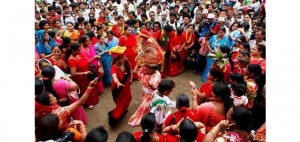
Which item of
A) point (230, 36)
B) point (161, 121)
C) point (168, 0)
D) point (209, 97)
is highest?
point (168, 0)

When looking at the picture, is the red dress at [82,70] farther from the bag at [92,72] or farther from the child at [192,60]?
the child at [192,60]

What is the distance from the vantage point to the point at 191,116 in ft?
11.0

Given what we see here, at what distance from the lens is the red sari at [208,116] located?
3323 millimetres

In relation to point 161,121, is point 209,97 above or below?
above

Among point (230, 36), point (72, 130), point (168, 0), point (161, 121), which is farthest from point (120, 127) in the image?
point (168, 0)

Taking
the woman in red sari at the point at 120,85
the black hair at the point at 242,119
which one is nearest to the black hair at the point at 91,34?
the woman in red sari at the point at 120,85

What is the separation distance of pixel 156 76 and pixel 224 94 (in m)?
1.35

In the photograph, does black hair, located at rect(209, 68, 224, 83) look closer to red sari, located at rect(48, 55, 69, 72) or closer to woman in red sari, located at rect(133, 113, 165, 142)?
woman in red sari, located at rect(133, 113, 165, 142)

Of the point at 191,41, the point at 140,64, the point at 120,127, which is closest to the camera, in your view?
the point at 140,64

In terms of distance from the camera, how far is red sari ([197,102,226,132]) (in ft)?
10.9

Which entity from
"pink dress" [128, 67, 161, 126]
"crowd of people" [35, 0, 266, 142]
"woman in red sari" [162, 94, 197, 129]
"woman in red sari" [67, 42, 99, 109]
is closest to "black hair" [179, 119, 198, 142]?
"crowd of people" [35, 0, 266, 142]

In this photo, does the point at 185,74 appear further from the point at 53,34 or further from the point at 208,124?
the point at 208,124

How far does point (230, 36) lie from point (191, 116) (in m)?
3.30

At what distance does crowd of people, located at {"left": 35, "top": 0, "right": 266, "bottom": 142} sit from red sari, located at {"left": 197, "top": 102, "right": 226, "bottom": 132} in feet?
0.04
